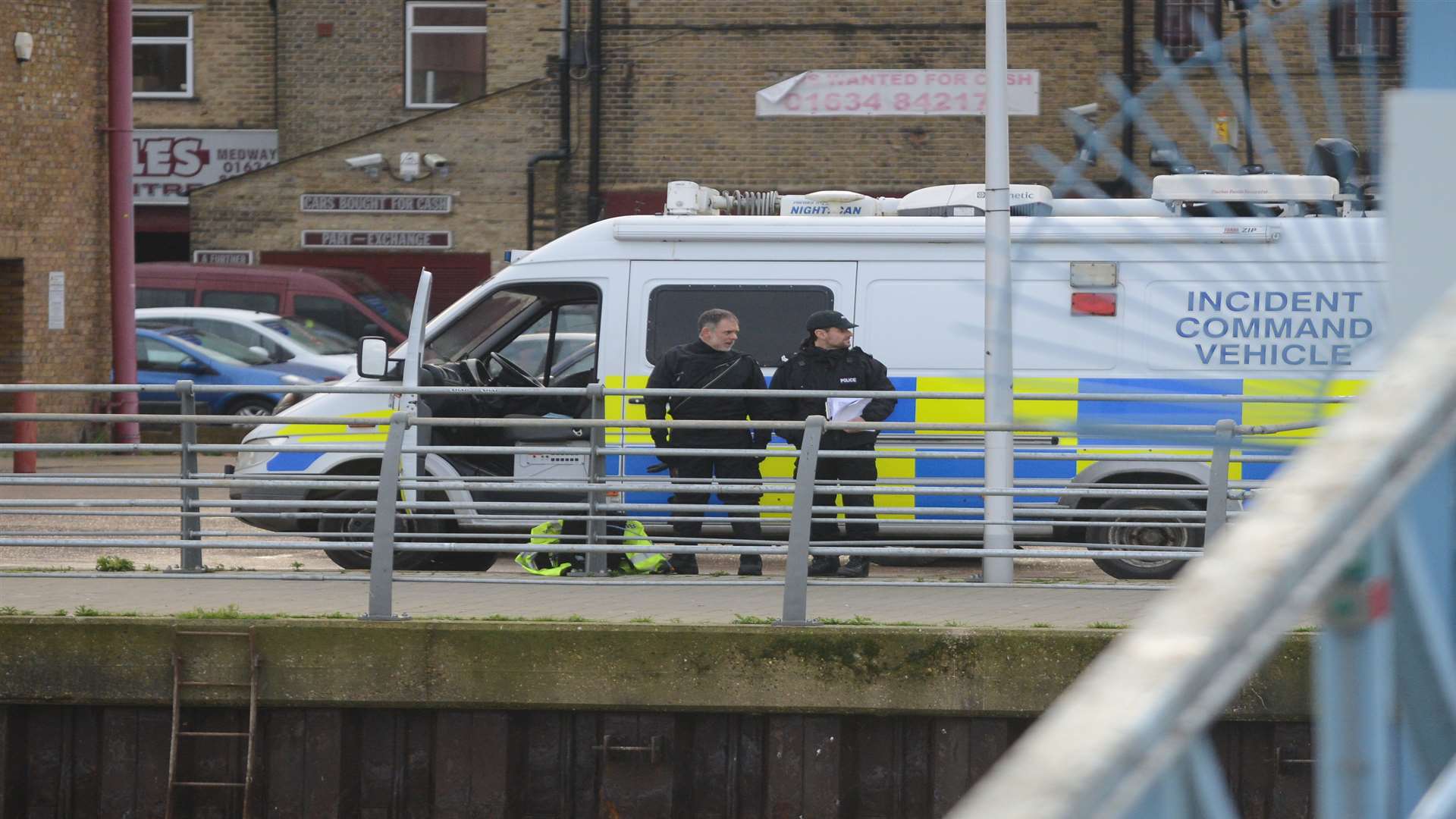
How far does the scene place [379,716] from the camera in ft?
23.5

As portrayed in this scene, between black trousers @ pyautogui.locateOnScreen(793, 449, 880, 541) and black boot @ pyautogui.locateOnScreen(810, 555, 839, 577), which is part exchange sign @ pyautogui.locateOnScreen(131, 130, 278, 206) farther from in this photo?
black boot @ pyautogui.locateOnScreen(810, 555, 839, 577)

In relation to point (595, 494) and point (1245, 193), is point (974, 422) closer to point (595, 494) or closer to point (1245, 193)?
point (595, 494)

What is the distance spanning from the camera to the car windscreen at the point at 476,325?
1079 cm

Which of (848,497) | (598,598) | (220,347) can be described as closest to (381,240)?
(220,347)

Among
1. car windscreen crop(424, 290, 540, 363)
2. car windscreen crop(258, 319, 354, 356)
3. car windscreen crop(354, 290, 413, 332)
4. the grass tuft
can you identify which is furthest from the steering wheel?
car windscreen crop(354, 290, 413, 332)

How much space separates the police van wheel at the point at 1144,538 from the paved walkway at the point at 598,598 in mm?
1817

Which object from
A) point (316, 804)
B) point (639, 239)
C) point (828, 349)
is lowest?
point (316, 804)

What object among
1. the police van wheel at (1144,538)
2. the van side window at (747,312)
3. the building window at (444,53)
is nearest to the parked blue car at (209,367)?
the building window at (444,53)

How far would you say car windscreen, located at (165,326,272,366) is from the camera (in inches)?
835

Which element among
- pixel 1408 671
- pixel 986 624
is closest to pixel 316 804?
pixel 986 624

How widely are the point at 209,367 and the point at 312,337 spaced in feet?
4.78

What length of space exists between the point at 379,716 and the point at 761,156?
18.3 metres

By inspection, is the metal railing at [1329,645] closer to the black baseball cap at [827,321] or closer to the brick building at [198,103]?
the black baseball cap at [827,321]

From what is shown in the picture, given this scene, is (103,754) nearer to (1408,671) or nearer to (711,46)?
(1408,671)
